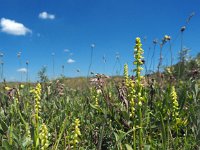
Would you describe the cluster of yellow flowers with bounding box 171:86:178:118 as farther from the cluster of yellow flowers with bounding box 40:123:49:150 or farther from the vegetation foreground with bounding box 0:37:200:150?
the cluster of yellow flowers with bounding box 40:123:49:150

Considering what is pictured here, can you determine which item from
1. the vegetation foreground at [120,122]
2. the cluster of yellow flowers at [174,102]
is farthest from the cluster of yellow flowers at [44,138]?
the cluster of yellow flowers at [174,102]

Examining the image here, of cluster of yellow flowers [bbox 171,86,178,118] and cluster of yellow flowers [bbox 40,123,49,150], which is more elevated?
cluster of yellow flowers [bbox 171,86,178,118]

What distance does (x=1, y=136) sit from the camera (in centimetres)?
342

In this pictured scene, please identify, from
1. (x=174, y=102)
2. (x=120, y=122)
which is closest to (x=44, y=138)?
(x=120, y=122)

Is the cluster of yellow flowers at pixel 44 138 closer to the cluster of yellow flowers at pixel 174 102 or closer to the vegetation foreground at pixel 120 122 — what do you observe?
the vegetation foreground at pixel 120 122

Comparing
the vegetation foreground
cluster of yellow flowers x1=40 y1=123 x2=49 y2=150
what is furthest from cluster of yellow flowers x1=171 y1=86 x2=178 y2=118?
cluster of yellow flowers x1=40 y1=123 x2=49 y2=150

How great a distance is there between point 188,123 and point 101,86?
1124mm

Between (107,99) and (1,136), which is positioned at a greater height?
(107,99)

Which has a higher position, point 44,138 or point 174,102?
point 174,102

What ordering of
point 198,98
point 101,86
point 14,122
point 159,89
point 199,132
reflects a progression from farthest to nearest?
point 159,89, point 198,98, point 14,122, point 101,86, point 199,132

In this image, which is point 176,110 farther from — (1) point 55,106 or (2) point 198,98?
(1) point 55,106

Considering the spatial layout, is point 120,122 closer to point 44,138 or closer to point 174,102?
point 174,102

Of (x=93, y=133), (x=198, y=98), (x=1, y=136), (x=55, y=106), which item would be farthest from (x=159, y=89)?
(x=1, y=136)

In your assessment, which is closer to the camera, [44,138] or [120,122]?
[44,138]
